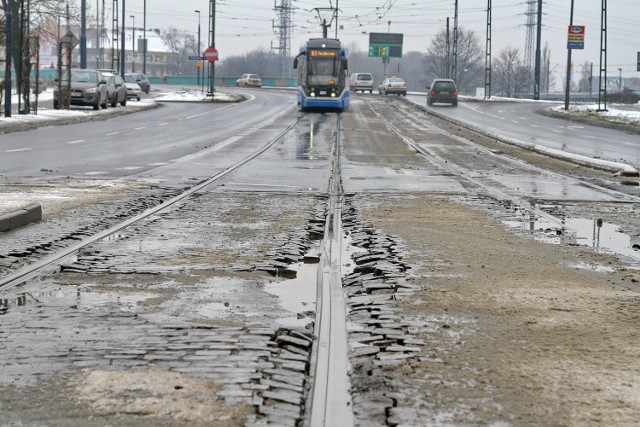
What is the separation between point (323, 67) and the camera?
52.2 metres

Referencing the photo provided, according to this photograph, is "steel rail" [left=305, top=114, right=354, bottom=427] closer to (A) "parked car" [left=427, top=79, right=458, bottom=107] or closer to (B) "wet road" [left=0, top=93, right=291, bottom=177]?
(B) "wet road" [left=0, top=93, right=291, bottom=177]

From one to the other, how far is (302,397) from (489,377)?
93 cm

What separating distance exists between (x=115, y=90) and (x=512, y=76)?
120 m

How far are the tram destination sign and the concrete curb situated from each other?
4798 inches

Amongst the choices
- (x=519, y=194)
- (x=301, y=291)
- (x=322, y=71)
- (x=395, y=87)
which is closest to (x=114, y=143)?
(x=519, y=194)

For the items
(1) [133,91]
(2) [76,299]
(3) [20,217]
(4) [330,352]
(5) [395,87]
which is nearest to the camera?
(4) [330,352]

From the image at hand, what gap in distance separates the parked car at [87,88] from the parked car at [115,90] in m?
2.18

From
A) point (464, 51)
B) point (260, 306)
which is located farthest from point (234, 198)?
point (464, 51)

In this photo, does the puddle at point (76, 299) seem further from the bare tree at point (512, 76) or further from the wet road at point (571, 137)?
the bare tree at point (512, 76)

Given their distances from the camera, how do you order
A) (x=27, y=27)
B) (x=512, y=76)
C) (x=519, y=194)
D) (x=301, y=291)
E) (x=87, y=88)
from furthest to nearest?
1. (x=512, y=76)
2. (x=87, y=88)
3. (x=27, y=27)
4. (x=519, y=194)
5. (x=301, y=291)

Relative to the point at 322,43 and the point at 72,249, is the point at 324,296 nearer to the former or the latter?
→ the point at 72,249

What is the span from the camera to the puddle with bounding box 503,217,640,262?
9680 mm

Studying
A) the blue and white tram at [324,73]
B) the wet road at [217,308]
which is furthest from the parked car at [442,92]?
the wet road at [217,308]

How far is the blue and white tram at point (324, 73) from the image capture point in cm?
5222
